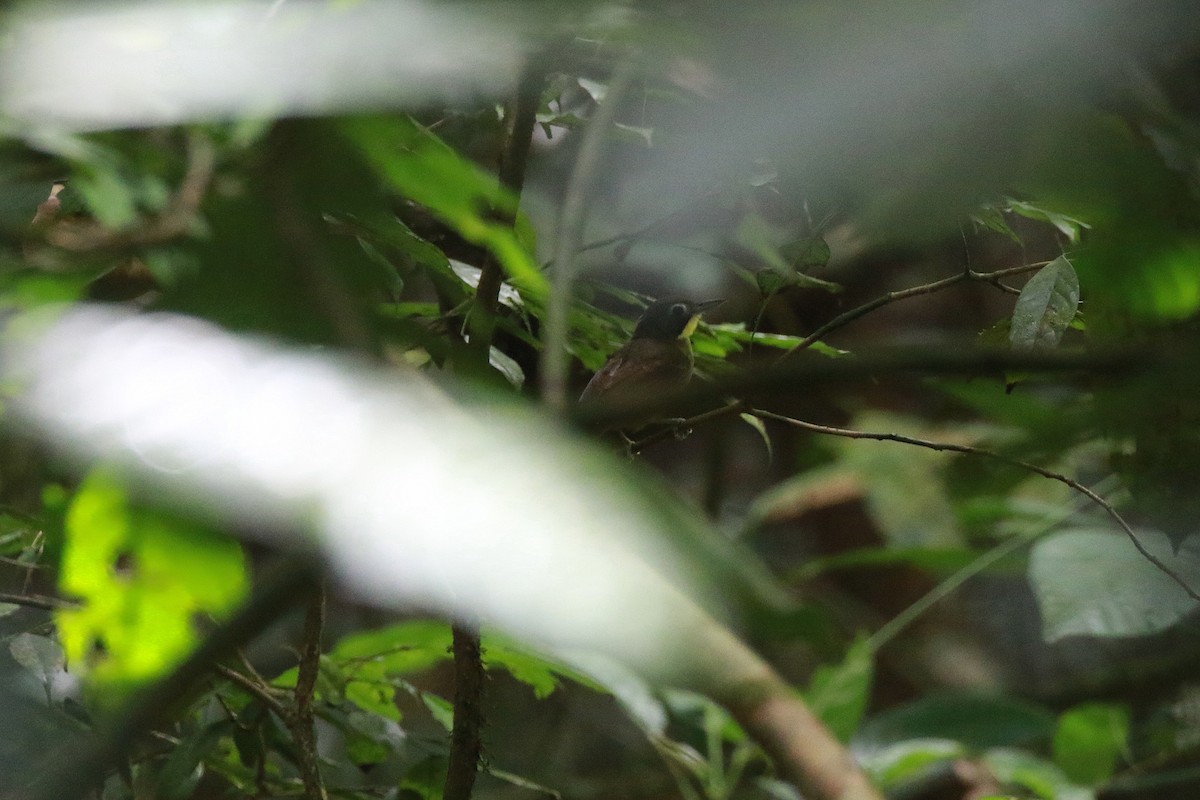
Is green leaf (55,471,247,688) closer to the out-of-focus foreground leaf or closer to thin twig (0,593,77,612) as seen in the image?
the out-of-focus foreground leaf

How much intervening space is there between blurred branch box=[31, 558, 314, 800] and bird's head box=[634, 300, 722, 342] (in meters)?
0.94

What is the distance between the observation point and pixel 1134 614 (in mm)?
1326

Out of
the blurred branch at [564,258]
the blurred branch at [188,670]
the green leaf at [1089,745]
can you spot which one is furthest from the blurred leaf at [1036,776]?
the blurred branch at [188,670]

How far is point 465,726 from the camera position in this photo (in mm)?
967

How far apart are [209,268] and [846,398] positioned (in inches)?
37.0

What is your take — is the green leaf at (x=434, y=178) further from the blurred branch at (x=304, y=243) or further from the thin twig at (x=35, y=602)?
the thin twig at (x=35, y=602)

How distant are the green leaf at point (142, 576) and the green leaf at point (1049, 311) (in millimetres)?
626

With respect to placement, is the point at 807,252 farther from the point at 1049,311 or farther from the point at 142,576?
the point at 142,576

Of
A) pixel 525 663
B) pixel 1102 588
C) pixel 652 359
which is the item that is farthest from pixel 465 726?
pixel 1102 588

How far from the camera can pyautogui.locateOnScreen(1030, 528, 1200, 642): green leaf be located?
125 cm

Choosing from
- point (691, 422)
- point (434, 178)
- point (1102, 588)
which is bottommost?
point (1102, 588)

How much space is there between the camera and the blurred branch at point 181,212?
511 mm

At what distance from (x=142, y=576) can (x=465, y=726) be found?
502 millimetres

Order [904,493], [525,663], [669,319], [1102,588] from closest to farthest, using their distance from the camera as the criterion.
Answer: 1. [525,663]
2. [1102,588]
3. [669,319]
4. [904,493]
